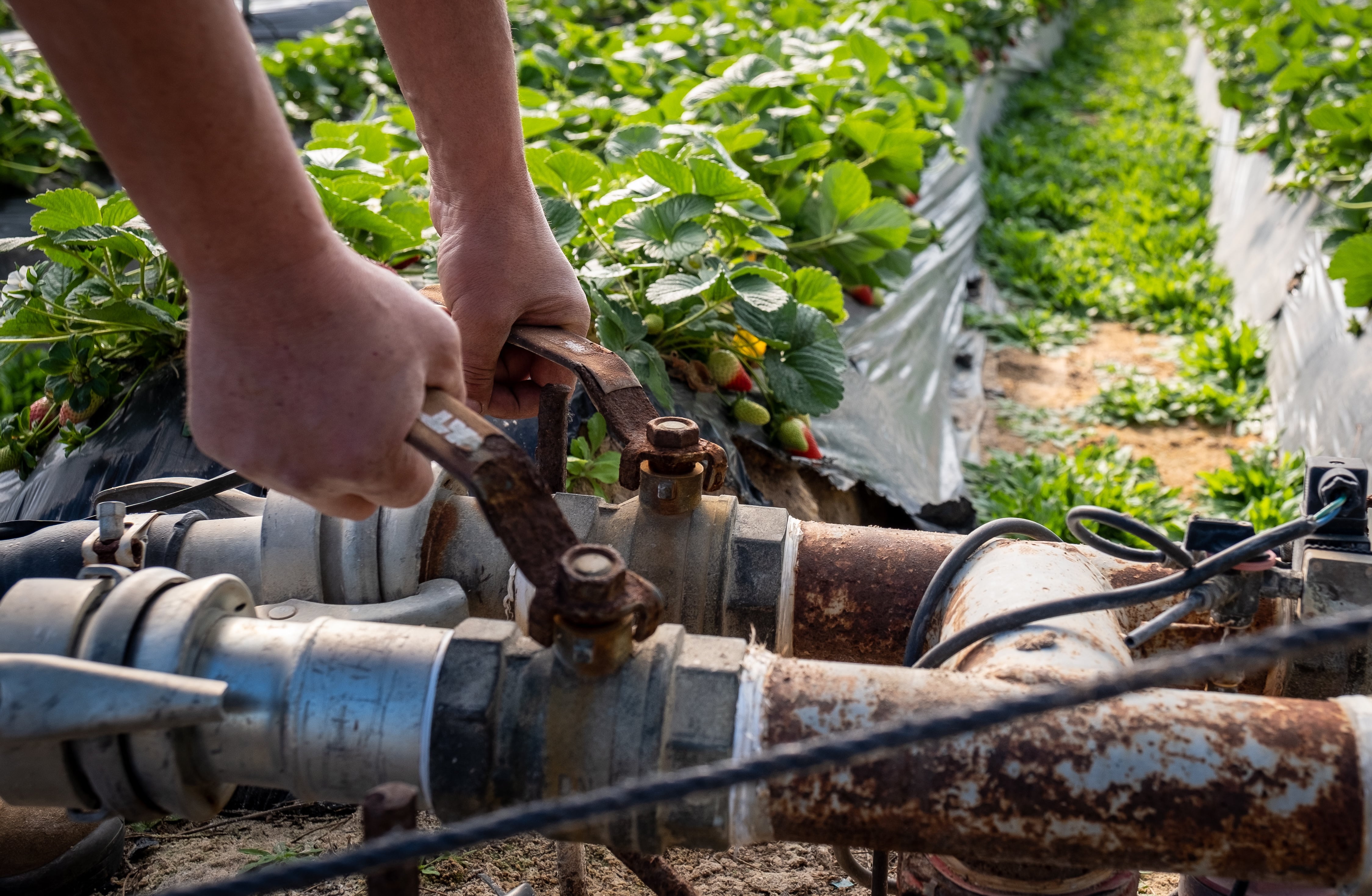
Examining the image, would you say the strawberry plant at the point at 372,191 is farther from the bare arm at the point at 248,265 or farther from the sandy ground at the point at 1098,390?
the sandy ground at the point at 1098,390

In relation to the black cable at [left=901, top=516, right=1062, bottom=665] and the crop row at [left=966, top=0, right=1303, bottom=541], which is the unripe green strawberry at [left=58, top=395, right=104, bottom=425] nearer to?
the black cable at [left=901, top=516, right=1062, bottom=665]

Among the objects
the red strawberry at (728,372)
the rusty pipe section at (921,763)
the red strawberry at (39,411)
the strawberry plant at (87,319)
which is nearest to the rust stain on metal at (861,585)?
the rusty pipe section at (921,763)

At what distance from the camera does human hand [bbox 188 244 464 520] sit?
2.95 ft

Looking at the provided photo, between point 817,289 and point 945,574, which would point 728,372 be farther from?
point 945,574

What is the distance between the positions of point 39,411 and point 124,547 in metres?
1.19

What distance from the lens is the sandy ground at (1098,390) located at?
3.28 m

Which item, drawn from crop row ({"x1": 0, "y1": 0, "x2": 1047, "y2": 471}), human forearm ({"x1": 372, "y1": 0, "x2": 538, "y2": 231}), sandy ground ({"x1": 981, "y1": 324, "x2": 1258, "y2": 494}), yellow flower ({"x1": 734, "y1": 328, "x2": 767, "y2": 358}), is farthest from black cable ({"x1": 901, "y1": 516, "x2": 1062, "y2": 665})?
sandy ground ({"x1": 981, "y1": 324, "x2": 1258, "y2": 494})

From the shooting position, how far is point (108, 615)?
97 centimetres

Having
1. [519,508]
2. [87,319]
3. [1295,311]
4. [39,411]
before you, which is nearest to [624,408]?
[519,508]

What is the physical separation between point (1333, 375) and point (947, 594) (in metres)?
2.28

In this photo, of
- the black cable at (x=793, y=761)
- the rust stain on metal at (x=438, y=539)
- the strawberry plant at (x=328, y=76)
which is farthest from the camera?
the strawberry plant at (x=328, y=76)

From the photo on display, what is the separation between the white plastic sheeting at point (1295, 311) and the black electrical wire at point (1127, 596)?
113 cm

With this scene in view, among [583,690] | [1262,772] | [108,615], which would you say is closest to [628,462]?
[583,690]

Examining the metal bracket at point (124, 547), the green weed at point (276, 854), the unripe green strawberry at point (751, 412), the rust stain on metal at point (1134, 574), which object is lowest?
the green weed at point (276, 854)
